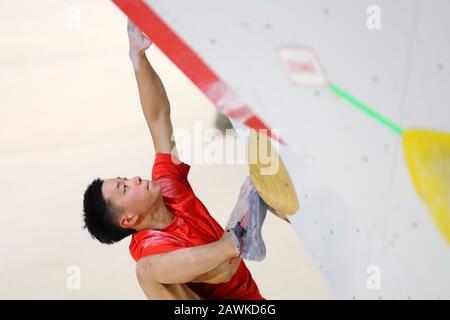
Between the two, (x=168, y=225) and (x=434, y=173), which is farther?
(x=168, y=225)

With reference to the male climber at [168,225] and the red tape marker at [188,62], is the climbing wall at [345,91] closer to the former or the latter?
the red tape marker at [188,62]

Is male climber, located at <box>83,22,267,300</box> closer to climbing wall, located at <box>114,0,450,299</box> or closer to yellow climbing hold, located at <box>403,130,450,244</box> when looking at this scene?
climbing wall, located at <box>114,0,450,299</box>

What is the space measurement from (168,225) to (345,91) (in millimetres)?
630

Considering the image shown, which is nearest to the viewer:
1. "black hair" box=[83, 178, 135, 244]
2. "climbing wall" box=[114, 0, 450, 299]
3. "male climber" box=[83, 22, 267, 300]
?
"climbing wall" box=[114, 0, 450, 299]

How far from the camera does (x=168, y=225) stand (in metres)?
1.86

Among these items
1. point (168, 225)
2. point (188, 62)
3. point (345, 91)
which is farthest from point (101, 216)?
point (345, 91)

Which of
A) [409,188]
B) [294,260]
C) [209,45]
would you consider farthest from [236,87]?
[294,260]

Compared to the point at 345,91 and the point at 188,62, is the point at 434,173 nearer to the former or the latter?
the point at 345,91

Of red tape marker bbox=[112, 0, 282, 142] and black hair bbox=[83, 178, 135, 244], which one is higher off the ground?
red tape marker bbox=[112, 0, 282, 142]

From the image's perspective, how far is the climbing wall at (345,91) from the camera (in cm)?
143

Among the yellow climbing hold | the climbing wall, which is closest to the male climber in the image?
the climbing wall

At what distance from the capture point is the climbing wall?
4.69 ft

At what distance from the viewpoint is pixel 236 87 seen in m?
1.50

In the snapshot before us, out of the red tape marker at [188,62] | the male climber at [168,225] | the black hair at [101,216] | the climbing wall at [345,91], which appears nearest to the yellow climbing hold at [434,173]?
the climbing wall at [345,91]
